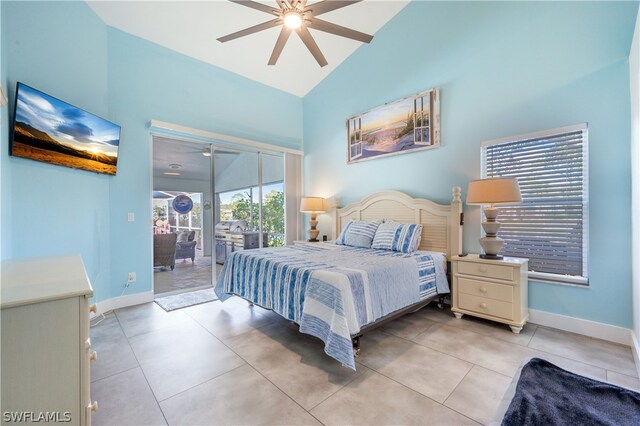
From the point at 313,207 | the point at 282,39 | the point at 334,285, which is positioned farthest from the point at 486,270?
the point at 282,39

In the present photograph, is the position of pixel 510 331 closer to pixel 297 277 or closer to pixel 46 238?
pixel 297 277

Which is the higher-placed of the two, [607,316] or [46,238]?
[46,238]

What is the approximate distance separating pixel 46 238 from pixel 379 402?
3158 mm

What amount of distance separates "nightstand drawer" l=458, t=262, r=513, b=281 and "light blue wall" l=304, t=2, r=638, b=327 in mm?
456

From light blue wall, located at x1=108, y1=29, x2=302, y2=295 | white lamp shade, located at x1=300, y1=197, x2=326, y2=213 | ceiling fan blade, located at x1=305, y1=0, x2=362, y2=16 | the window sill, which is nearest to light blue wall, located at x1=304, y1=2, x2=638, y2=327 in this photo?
the window sill

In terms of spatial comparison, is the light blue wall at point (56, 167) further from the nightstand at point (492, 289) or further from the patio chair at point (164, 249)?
the nightstand at point (492, 289)

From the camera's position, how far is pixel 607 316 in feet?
8.00

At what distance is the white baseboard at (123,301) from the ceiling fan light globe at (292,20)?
3.62 m

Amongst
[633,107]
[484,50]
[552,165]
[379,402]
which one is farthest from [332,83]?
[379,402]

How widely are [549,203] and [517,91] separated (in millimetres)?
1233

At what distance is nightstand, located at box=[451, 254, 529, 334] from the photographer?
2.59 meters

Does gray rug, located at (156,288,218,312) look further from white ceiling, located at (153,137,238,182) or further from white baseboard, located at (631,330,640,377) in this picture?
white baseboard, located at (631,330,640,377)

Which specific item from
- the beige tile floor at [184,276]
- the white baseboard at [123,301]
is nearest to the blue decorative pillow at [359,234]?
the beige tile floor at [184,276]

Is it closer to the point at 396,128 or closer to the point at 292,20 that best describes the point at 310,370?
the point at 292,20
